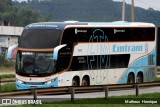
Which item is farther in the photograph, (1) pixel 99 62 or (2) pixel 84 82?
(1) pixel 99 62

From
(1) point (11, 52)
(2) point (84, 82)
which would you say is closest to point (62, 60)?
(2) point (84, 82)

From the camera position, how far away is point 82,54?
108 ft

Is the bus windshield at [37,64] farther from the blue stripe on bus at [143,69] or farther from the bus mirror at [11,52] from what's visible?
the blue stripe on bus at [143,69]

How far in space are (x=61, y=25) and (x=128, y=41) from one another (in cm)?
636

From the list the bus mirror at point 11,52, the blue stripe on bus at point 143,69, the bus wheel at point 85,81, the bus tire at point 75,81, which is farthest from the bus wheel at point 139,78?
the bus mirror at point 11,52

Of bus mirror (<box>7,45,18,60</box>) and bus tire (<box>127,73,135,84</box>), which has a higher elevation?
bus mirror (<box>7,45,18,60</box>)

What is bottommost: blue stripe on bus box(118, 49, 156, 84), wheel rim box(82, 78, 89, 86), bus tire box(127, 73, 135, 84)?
wheel rim box(82, 78, 89, 86)

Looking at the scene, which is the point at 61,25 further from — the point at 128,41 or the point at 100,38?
the point at 128,41

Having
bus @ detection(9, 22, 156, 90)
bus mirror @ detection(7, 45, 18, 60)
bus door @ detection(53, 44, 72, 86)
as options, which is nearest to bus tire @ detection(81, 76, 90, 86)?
bus @ detection(9, 22, 156, 90)

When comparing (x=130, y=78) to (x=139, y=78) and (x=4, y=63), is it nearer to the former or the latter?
(x=139, y=78)

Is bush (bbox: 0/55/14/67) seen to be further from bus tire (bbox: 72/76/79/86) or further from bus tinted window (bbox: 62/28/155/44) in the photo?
bus tire (bbox: 72/76/79/86)

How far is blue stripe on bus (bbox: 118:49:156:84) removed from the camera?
3722 centimetres

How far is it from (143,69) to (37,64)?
9.73 meters

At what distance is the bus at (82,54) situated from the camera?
31.2 meters
